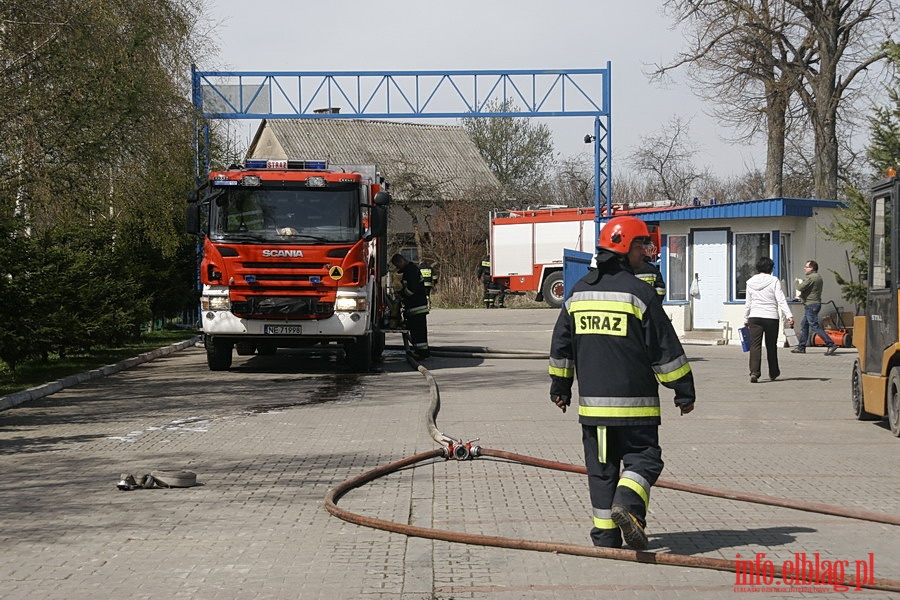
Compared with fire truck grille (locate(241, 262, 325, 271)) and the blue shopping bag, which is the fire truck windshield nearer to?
fire truck grille (locate(241, 262, 325, 271))

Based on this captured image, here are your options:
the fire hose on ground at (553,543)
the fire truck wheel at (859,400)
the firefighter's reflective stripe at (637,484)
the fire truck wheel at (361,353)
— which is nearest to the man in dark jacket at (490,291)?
the fire truck wheel at (361,353)

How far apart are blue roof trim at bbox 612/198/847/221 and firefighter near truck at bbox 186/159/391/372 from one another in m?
9.91

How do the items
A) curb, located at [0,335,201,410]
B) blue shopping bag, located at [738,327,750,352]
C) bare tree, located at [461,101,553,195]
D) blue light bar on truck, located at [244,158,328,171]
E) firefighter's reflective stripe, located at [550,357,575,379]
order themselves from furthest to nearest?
bare tree, located at [461,101,553,195] < blue light bar on truck, located at [244,158,328,171] < blue shopping bag, located at [738,327,750,352] < curb, located at [0,335,201,410] < firefighter's reflective stripe, located at [550,357,575,379]

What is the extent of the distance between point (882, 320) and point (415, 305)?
34.2 feet

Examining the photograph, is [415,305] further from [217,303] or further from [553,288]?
[553,288]

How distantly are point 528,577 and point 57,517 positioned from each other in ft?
11.0

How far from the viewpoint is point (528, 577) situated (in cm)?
595

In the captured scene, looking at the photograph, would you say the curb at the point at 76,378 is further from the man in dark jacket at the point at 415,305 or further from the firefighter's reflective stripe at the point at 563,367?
the firefighter's reflective stripe at the point at 563,367

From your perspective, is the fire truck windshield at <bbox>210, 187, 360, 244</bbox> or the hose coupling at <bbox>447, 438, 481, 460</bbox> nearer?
the hose coupling at <bbox>447, 438, 481, 460</bbox>

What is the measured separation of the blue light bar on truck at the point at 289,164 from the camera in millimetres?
19109

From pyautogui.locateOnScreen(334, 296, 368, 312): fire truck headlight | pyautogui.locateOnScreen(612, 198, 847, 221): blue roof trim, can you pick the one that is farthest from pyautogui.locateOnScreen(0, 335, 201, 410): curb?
pyautogui.locateOnScreen(612, 198, 847, 221): blue roof trim

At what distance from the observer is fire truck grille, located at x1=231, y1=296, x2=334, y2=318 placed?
1773 cm

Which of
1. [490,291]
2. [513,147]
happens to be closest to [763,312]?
[490,291]

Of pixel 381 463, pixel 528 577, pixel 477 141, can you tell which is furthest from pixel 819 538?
pixel 477 141
